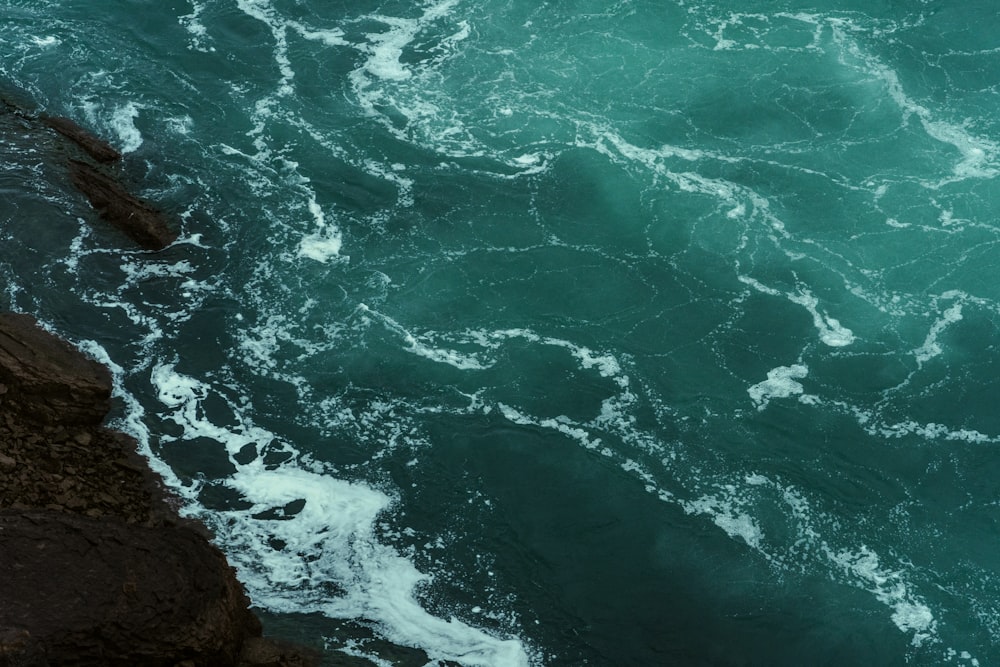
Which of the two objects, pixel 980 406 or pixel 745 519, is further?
pixel 980 406

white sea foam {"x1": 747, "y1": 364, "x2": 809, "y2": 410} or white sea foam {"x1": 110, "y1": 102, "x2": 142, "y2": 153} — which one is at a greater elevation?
white sea foam {"x1": 110, "y1": 102, "x2": 142, "y2": 153}

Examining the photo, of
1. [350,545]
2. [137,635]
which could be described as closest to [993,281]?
[350,545]

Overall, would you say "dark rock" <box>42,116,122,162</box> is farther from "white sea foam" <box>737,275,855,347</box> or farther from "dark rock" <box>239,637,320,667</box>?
"white sea foam" <box>737,275,855,347</box>

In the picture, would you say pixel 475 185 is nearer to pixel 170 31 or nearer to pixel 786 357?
pixel 786 357

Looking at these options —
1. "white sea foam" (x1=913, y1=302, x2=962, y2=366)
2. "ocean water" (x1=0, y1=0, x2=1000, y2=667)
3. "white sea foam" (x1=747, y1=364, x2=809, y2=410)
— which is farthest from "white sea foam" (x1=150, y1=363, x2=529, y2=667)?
"white sea foam" (x1=913, y1=302, x2=962, y2=366)

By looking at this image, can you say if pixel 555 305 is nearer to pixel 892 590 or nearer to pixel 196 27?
pixel 892 590

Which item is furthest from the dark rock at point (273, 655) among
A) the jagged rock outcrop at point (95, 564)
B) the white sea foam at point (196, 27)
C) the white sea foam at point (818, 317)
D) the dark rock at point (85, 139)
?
the white sea foam at point (196, 27)
